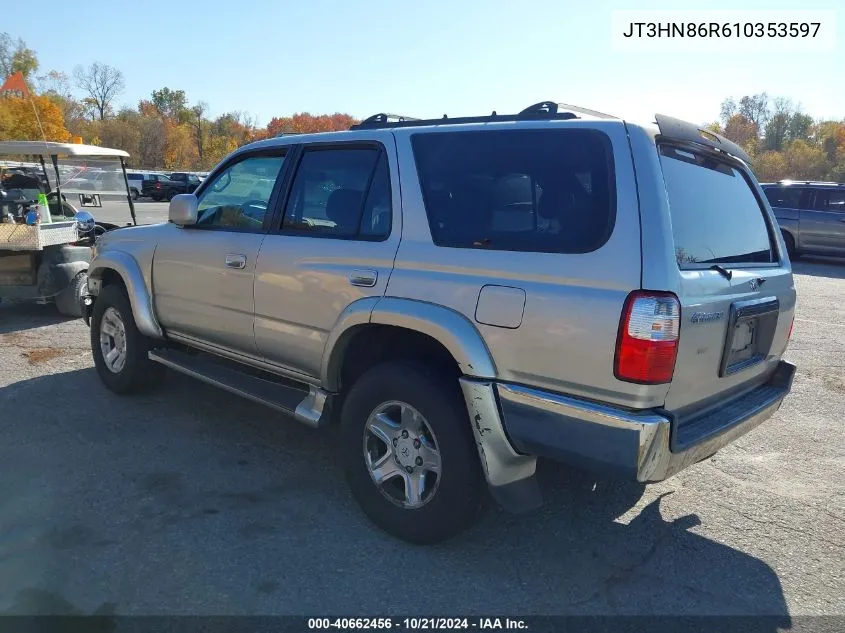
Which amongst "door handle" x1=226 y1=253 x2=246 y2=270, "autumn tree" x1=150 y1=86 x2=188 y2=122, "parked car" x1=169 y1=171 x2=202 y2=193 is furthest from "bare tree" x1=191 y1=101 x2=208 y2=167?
"door handle" x1=226 y1=253 x2=246 y2=270

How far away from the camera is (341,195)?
3.63 meters

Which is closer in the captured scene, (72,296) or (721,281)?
(721,281)

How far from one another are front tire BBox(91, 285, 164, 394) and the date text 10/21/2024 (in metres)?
3.07

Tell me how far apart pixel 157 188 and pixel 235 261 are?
122ft

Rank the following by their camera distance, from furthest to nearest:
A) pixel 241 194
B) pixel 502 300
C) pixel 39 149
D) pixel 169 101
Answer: pixel 169 101, pixel 39 149, pixel 241 194, pixel 502 300

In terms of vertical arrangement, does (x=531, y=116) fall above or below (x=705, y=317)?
above

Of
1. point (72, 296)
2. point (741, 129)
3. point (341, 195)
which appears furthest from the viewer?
point (741, 129)

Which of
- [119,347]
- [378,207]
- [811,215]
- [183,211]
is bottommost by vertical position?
[119,347]

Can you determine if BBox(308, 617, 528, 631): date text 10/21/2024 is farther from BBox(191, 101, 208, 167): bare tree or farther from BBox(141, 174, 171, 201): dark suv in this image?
BBox(191, 101, 208, 167): bare tree

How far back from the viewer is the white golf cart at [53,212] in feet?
23.9

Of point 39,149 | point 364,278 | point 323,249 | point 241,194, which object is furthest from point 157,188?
point 364,278

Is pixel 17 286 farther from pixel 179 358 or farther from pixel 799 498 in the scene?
pixel 799 498

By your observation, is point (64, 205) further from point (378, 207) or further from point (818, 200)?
point (818, 200)

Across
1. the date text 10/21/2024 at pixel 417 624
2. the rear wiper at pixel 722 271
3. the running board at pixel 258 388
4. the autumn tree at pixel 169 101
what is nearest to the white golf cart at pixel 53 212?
the running board at pixel 258 388
